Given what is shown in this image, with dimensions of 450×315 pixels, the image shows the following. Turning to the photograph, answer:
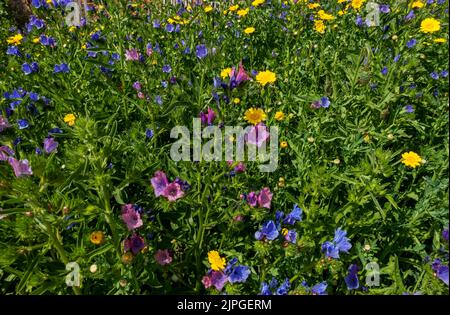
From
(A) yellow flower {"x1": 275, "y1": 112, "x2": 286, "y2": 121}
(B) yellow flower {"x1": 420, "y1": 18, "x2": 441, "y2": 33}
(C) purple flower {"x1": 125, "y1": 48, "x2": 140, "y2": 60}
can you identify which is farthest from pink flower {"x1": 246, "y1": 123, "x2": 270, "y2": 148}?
(B) yellow flower {"x1": 420, "y1": 18, "x2": 441, "y2": 33}

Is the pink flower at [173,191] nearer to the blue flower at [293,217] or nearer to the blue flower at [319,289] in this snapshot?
the blue flower at [293,217]

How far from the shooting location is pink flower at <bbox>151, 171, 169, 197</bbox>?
1738mm

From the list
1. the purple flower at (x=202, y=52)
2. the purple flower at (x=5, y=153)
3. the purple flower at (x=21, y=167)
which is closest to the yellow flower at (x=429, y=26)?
the purple flower at (x=202, y=52)

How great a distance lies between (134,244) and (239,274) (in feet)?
1.74

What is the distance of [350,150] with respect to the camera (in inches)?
85.8

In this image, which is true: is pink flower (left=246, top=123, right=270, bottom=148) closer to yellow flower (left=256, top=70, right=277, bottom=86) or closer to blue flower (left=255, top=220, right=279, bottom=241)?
blue flower (left=255, top=220, right=279, bottom=241)

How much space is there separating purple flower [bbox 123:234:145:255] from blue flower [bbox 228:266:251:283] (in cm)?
46

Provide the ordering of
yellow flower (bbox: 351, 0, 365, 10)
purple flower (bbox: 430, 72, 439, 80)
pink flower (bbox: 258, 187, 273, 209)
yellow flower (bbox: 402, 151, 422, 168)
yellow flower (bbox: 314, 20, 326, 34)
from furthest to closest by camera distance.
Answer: yellow flower (bbox: 314, 20, 326, 34)
yellow flower (bbox: 351, 0, 365, 10)
purple flower (bbox: 430, 72, 439, 80)
yellow flower (bbox: 402, 151, 422, 168)
pink flower (bbox: 258, 187, 273, 209)

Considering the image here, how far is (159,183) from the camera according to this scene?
5.78 ft

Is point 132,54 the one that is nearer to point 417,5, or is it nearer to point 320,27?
point 320,27

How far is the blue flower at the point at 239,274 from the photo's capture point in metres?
1.83
